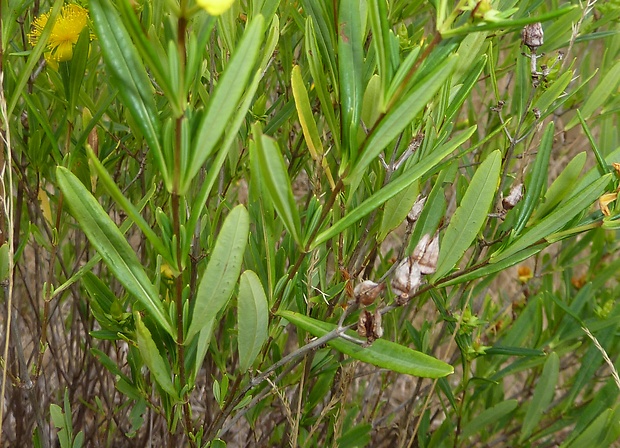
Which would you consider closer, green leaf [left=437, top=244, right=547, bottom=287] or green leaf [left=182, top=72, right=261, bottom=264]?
green leaf [left=182, top=72, right=261, bottom=264]

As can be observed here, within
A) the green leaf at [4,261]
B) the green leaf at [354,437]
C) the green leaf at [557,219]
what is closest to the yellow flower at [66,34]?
the green leaf at [4,261]

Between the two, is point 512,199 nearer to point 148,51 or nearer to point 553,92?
point 553,92

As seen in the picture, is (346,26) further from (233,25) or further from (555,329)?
(555,329)

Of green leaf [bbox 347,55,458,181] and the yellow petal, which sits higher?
the yellow petal

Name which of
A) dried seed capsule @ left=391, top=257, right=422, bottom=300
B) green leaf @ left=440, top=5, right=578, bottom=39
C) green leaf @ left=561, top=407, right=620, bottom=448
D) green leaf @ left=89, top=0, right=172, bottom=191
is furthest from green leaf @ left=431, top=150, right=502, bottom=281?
green leaf @ left=561, top=407, right=620, bottom=448

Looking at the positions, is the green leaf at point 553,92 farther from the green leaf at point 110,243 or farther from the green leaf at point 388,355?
A: the green leaf at point 110,243

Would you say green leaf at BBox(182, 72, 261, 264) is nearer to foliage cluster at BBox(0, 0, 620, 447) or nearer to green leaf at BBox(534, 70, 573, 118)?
foliage cluster at BBox(0, 0, 620, 447)
